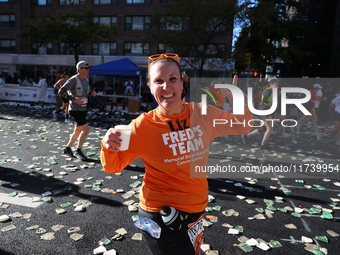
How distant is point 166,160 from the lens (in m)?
2.14

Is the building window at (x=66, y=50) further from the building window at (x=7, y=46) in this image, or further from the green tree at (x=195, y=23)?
the green tree at (x=195, y=23)

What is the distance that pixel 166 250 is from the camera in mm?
1989

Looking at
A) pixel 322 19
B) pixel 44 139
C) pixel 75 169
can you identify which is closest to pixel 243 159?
pixel 75 169

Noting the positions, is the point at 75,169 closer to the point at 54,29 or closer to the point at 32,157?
the point at 32,157

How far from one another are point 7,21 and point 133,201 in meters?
42.9

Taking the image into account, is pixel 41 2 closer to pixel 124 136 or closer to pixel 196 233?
pixel 124 136

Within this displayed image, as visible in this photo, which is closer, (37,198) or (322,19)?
(37,198)

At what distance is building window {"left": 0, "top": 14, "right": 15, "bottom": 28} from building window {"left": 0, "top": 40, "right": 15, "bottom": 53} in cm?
213

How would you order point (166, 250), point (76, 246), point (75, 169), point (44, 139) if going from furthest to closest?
point (44, 139) < point (75, 169) < point (76, 246) < point (166, 250)

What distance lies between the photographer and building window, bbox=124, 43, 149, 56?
116ft

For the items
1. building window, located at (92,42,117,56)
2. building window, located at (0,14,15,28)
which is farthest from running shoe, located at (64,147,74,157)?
building window, located at (0,14,15,28)

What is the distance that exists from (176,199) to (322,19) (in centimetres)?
5889

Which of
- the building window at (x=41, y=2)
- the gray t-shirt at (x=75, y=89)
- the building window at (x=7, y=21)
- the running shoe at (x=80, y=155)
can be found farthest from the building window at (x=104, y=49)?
the running shoe at (x=80, y=155)

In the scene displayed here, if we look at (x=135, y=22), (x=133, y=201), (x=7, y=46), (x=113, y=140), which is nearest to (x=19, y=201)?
(x=133, y=201)
